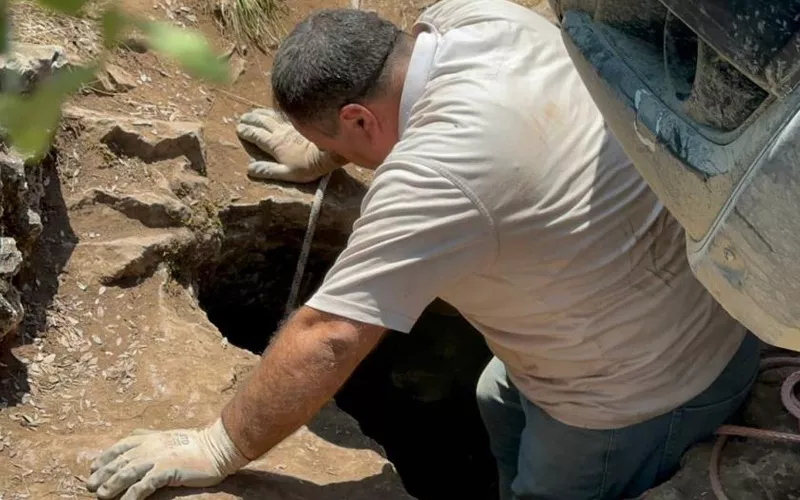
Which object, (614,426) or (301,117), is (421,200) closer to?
(301,117)

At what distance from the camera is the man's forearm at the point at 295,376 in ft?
7.66

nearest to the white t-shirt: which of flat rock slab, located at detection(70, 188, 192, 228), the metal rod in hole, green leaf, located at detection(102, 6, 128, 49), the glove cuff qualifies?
the glove cuff

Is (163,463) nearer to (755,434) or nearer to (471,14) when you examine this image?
(471,14)

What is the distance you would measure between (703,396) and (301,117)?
1.14m

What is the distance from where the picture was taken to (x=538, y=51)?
248 cm

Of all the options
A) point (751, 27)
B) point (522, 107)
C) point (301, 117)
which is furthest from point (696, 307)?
point (751, 27)

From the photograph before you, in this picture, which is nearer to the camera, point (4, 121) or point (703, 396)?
point (4, 121)

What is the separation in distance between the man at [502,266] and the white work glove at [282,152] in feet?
3.39

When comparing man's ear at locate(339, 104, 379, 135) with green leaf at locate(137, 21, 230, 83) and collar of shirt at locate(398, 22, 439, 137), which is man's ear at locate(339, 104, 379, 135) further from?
green leaf at locate(137, 21, 230, 83)

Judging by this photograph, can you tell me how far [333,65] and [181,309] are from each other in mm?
1055

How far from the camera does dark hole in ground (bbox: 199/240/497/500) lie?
13.8 ft

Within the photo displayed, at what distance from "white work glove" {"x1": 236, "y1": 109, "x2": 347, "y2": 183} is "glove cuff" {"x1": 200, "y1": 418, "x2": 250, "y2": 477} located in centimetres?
134

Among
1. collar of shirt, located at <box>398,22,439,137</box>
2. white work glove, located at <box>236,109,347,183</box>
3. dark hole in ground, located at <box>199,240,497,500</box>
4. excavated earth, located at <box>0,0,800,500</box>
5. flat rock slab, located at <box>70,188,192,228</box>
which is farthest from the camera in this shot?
dark hole in ground, located at <box>199,240,497,500</box>

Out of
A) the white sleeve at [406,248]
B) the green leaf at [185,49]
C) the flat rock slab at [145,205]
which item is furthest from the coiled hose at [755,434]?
the green leaf at [185,49]
